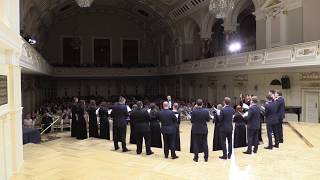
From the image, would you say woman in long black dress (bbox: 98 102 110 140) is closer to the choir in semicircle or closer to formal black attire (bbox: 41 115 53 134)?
the choir in semicircle

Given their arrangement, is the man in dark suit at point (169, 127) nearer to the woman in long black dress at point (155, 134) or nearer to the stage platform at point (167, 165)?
the stage platform at point (167, 165)

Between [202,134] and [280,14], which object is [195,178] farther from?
[280,14]

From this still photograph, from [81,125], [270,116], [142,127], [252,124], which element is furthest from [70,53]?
[252,124]

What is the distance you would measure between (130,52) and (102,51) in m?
3.32

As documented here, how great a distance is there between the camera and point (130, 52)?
39.2m

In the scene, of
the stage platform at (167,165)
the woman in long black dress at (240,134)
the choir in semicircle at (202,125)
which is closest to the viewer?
the stage platform at (167,165)

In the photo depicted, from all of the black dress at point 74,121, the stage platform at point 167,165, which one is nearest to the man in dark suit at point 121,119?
the stage platform at point 167,165

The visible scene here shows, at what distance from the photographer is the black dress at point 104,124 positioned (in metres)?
12.5

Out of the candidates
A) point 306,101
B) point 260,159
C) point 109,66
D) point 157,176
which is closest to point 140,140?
point 157,176

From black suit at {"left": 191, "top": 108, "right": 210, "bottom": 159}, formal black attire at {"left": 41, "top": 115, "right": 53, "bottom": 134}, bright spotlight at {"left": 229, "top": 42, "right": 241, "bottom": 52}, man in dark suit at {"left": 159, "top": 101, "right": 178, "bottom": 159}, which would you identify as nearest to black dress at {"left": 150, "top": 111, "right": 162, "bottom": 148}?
man in dark suit at {"left": 159, "top": 101, "right": 178, "bottom": 159}

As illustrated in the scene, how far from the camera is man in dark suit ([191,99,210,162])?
29.5 ft

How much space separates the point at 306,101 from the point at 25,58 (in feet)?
44.6

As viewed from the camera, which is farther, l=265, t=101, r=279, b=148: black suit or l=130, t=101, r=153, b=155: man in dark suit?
l=265, t=101, r=279, b=148: black suit

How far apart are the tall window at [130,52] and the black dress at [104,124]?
86.4ft
